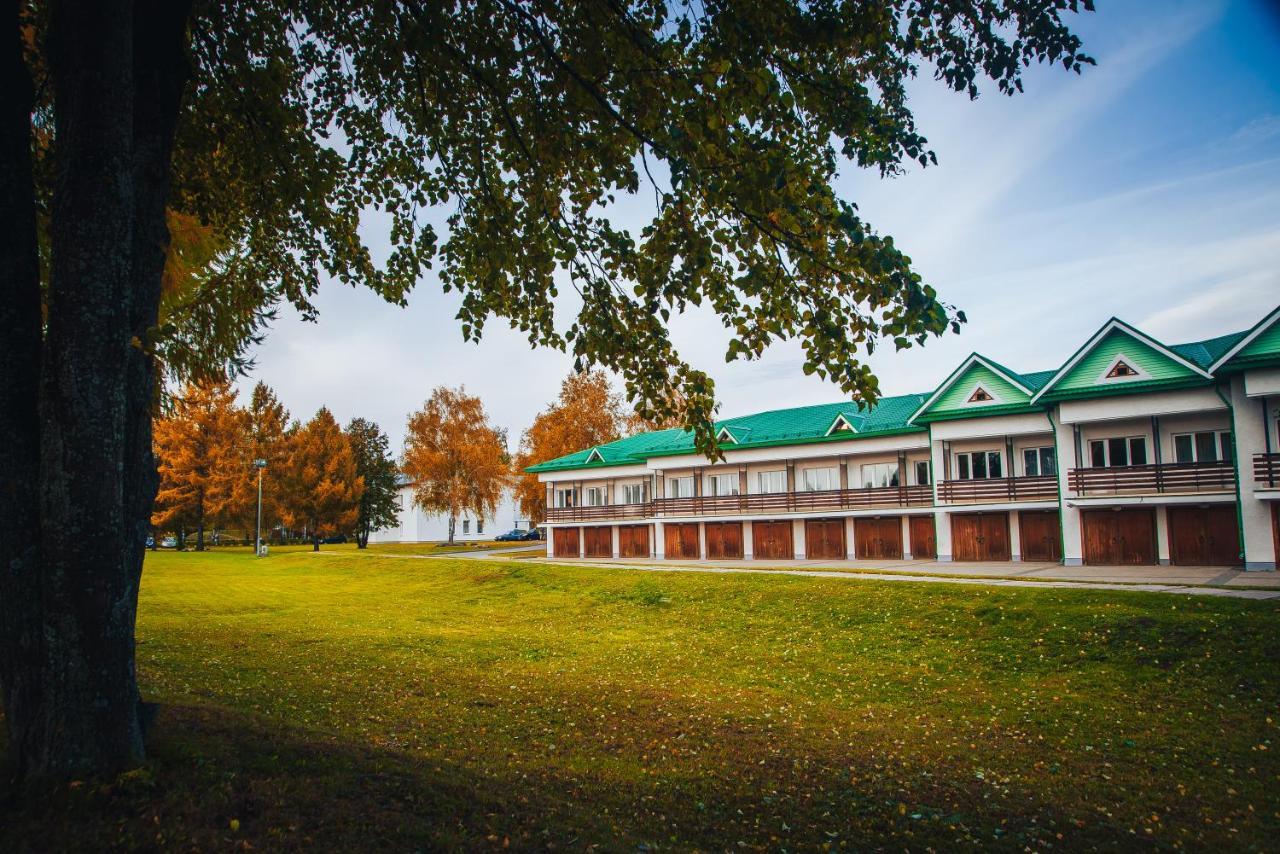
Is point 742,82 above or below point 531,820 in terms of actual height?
above

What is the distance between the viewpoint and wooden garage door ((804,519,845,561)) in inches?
1508

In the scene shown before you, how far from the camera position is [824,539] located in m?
38.9

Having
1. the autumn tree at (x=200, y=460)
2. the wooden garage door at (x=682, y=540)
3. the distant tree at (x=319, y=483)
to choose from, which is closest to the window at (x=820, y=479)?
the wooden garage door at (x=682, y=540)

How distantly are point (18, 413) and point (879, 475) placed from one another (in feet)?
125

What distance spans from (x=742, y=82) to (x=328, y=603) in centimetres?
2582

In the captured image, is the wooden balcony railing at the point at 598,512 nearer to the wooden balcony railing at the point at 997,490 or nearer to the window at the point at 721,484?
the window at the point at 721,484

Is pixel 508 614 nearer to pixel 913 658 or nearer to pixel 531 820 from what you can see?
pixel 913 658

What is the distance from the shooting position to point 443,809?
5352 mm

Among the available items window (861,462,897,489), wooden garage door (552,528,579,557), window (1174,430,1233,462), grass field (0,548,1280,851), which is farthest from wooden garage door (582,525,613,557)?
window (1174,430,1233,462)

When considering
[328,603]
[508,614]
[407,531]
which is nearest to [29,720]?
[508,614]

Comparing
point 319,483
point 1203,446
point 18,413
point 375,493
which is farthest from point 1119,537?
point 375,493

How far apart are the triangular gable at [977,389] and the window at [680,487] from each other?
50.9 feet

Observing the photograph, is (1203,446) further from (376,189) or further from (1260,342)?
(376,189)

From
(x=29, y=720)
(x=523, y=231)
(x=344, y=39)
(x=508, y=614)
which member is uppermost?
(x=344, y=39)
